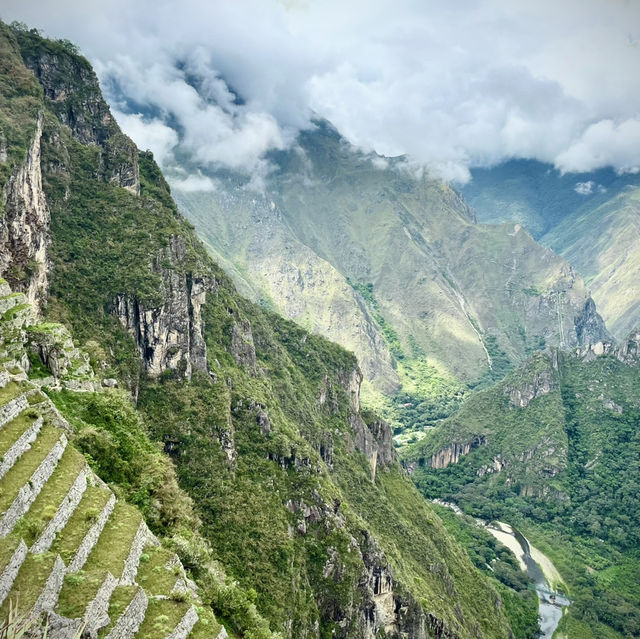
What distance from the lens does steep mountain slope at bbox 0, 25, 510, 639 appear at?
74125mm

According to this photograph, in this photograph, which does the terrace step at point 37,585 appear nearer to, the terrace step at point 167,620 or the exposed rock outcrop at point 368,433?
the terrace step at point 167,620

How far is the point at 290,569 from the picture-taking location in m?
87.9

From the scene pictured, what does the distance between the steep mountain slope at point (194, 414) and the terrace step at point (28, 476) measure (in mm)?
9668

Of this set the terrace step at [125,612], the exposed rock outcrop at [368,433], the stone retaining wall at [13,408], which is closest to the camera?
the terrace step at [125,612]

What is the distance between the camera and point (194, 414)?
316 ft

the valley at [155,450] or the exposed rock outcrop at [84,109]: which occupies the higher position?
the exposed rock outcrop at [84,109]

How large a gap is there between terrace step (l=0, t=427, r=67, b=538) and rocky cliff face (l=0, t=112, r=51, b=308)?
136ft

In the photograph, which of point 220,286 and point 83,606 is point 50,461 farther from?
point 220,286

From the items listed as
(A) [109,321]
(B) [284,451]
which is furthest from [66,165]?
(B) [284,451]

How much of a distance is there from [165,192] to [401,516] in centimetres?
10181

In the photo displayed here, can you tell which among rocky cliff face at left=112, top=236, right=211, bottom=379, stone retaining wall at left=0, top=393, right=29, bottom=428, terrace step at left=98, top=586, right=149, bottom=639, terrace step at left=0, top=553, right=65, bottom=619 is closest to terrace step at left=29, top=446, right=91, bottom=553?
terrace step at left=0, top=553, right=65, bottom=619

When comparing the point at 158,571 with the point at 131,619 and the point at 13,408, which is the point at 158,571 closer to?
the point at 131,619

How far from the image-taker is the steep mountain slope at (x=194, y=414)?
7412 centimetres

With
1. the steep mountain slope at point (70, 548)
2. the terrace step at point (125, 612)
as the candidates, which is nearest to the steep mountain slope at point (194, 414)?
the steep mountain slope at point (70, 548)
